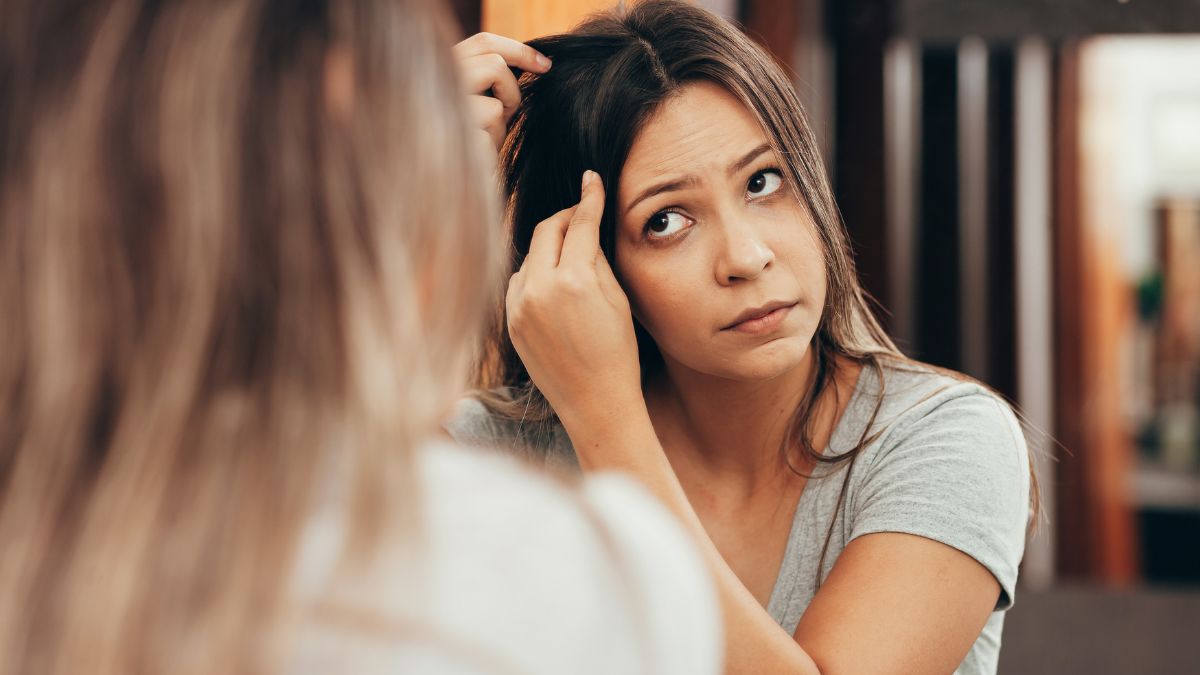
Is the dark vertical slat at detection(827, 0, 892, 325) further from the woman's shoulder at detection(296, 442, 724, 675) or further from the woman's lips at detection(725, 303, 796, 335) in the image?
the woman's shoulder at detection(296, 442, 724, 675)

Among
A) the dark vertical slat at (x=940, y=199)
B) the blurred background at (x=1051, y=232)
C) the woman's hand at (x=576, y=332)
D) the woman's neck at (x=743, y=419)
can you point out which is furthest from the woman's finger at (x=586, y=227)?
the dark vertical slat at (x=940, y=199)

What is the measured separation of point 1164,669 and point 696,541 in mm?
2563

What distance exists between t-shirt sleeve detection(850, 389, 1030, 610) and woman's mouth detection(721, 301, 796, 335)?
7.4 inches

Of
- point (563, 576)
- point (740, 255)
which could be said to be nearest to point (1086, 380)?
point (740, 255)

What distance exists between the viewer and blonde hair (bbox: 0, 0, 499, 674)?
1.64ft

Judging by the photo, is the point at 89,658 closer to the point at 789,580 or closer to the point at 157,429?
the point at 157,429

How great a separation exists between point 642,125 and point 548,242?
0.18m

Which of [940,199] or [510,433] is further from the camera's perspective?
[940,199]

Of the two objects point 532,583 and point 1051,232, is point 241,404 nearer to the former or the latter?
point 532,583

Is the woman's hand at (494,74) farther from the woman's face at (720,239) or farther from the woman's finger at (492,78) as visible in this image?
the woman's face at (720,239)

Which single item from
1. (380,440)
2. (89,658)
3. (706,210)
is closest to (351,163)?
(380,440)

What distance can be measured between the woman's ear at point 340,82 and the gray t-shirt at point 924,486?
759mm

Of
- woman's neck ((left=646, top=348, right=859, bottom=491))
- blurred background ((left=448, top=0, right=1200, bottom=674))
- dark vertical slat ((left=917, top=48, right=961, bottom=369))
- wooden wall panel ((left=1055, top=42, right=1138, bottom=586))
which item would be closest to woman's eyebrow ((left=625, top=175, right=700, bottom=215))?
woman's neck ((left=646, top=348, right=859, bottom=491))

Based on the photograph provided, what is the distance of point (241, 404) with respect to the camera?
527 mm
